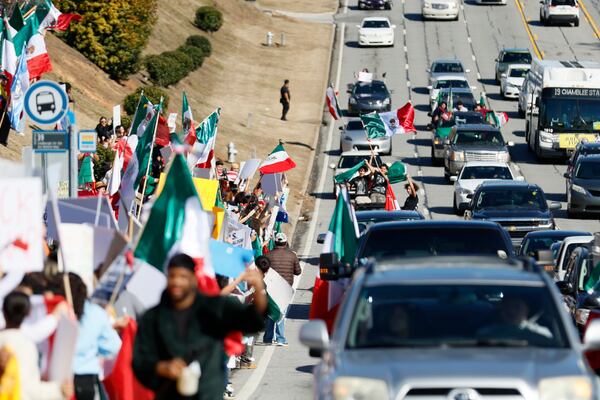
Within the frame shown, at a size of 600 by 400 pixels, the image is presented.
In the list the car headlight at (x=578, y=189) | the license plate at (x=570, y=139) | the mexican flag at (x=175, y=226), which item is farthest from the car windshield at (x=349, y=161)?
the mexican flag at (x=175, y=226)

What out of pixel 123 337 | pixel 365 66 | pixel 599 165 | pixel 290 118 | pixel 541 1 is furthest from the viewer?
pixel 541 1

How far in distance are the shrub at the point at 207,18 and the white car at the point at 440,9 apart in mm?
13295

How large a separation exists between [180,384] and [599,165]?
1182 inches

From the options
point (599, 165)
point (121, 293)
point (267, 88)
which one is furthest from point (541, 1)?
point (121, 293)

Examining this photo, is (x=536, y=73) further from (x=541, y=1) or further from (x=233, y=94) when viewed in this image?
(x=541, y=1)

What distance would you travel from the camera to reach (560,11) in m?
76.9

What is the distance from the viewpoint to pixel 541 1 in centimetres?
8269

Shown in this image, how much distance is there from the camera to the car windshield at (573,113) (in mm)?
45188

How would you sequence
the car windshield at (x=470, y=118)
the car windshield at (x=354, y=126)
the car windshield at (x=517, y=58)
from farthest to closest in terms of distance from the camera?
the car windshield at (x=517, y=58), the car windshield at (x=470, y=118), the car windshield at (x=354, y=126)

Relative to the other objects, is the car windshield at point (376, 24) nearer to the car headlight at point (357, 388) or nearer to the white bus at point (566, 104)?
the white bus at point (566, 104)

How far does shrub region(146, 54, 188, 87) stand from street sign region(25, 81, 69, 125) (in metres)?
35.3

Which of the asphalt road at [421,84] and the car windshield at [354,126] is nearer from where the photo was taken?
the asphalt road at [421,84]

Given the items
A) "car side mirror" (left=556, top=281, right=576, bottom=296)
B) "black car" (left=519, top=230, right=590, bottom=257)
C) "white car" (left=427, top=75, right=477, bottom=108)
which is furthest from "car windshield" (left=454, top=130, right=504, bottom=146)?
"car side mirror" (left=556, top=281, right=576, bottom=296)

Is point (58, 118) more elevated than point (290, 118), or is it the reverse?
point (58, 118)
